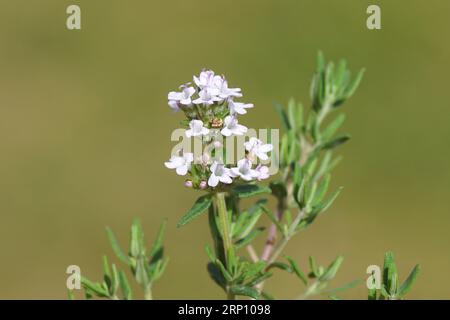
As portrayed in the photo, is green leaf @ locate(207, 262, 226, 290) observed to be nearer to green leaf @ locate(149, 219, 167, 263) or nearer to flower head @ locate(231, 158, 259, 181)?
green leaf @ locate(149, 219, 167, 263)

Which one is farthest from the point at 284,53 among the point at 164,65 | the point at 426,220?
the point at 426,220

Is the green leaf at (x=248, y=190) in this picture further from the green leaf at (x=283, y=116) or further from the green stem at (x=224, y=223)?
the green leaf at (x=283, y=116)

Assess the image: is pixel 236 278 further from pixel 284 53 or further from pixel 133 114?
pixel 284 53

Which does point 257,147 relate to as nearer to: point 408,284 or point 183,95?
point 183,95

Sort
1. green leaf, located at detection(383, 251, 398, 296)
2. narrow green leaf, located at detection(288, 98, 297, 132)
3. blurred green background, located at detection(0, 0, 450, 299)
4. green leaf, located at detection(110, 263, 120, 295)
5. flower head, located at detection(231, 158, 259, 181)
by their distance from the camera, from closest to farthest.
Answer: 1. green leaf, located at detection(383, 251, 398, 296)
2. flower head, located at detection(231, 158, 259, 181)
3. green leaf, located at detection(110, 263, 120, 295)
4. narrow green leaf, located at detection(288, 98, 297, 132)
5. blurred green background, located at detection(0, 0, 450, 299)

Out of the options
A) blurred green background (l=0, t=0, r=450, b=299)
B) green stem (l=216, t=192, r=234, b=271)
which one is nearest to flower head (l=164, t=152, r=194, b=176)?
green stem (l=216, t=192, r=234, b=271)

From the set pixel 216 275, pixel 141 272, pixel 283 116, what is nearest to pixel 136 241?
pixel 141 272
